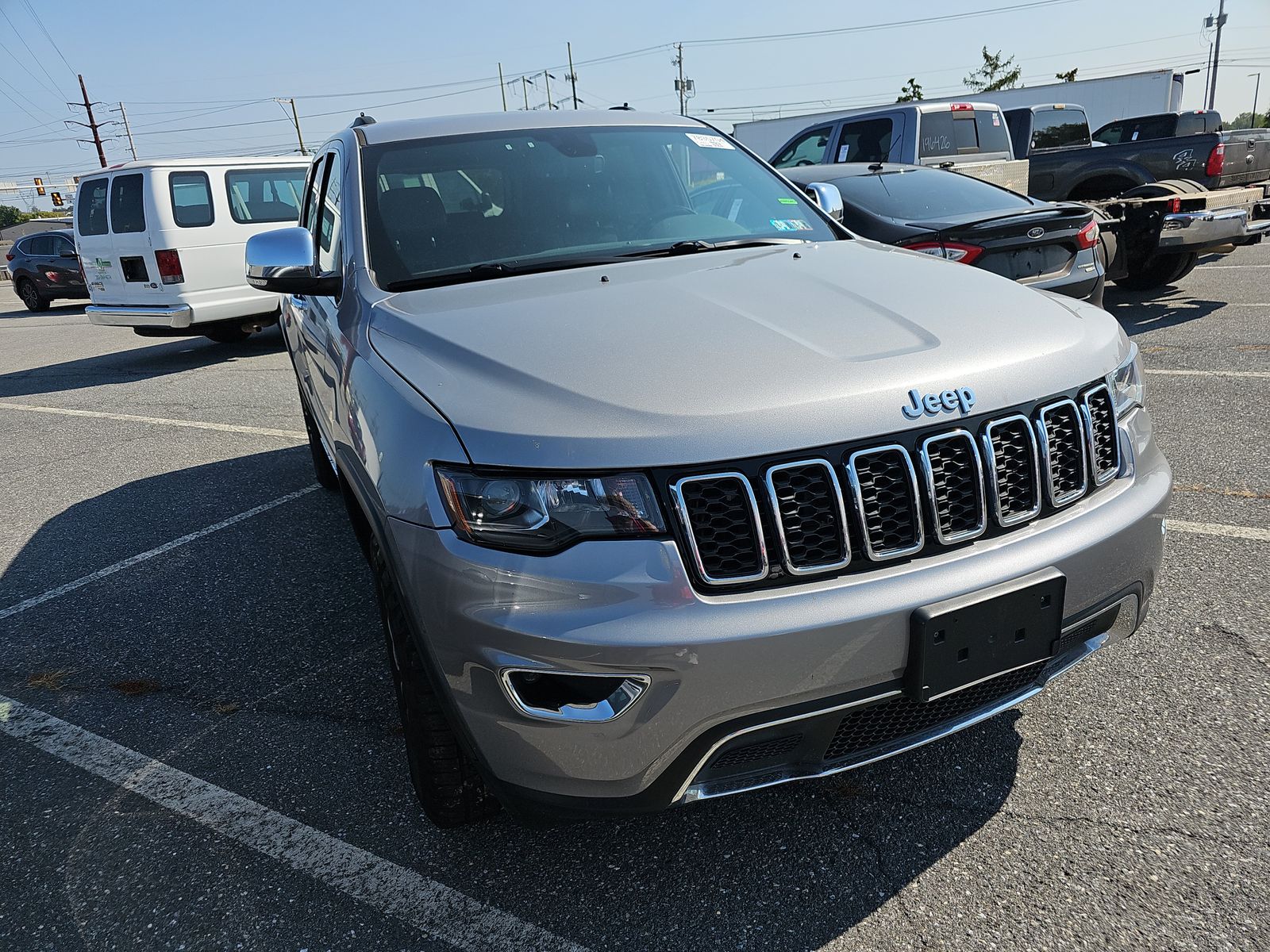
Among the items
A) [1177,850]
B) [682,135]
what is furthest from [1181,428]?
[1177,850]

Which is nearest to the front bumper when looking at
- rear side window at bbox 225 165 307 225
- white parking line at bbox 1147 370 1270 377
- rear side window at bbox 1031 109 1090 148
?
white parking line at bbox 1147 370 1270 377

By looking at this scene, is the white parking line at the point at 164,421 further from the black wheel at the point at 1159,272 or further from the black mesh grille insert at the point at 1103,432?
the black wheel at the point at 1159,272

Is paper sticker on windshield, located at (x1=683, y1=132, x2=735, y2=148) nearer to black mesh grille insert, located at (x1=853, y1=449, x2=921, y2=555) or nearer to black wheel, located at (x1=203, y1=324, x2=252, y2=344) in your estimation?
black mesh grille insert, located at (x1=853, y1=449, x2=921, y2=555)

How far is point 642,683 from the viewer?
5.65ft

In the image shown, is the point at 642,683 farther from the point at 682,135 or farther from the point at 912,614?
the point at 682,135

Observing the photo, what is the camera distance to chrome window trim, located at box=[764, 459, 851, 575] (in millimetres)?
1778

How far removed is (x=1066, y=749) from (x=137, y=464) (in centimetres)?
593

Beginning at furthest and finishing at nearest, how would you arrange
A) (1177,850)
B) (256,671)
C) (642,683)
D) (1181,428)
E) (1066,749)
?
1. (1181,428)
2. (256,671)
3. (1066,749)
4. (1177,850)
5. (642,683)

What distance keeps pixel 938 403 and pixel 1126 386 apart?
733 millimetres

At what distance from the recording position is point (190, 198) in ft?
33.4

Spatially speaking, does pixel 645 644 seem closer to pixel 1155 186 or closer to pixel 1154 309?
pixel 1155 186

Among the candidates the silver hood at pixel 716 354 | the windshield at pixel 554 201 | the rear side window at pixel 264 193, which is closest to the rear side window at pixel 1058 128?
the rear side window at pixel 264 193

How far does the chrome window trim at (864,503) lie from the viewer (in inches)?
71.6

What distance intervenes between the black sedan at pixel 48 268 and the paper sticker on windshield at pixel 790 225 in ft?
67.3
